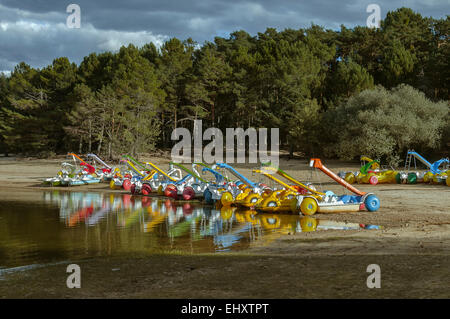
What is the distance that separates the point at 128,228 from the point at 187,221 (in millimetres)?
2577

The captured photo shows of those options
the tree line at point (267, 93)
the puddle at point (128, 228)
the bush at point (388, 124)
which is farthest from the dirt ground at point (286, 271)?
the tree line at point (267, 93)

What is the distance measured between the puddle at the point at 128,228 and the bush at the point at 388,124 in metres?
20.4

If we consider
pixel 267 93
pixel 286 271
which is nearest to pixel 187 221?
pixel 286 271

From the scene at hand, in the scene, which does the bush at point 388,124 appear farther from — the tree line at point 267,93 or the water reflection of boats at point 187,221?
the water reflection of boats at point 187,221

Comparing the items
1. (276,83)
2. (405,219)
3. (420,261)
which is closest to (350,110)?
(276,83)

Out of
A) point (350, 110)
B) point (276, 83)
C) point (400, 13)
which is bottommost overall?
point (350, 110)

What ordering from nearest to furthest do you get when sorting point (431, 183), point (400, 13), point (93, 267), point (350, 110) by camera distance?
point (93, 267) < point (431, 183) < point (350, 110) < point (400, 13)

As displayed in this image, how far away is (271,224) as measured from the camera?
16.8 meters

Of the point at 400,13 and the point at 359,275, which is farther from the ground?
the point at 400,13

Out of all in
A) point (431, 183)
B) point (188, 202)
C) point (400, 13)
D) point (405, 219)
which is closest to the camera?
point (405, 219)

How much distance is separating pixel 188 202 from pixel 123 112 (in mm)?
31645

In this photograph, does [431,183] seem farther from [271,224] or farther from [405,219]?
[271,224]

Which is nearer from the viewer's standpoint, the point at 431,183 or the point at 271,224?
the point at 271,224

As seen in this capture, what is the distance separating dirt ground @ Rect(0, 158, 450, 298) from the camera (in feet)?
25.4
